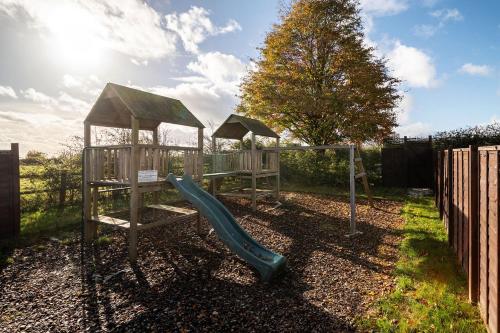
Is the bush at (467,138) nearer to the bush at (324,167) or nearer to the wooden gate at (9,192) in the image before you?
the bush at (324,167)

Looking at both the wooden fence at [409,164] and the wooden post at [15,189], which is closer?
the wooden post at [15,189]

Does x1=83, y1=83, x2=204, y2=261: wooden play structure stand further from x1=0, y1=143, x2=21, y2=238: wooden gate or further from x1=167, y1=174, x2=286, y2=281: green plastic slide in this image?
x1=0, y1=143, x2=21, y2=238: wooden gate

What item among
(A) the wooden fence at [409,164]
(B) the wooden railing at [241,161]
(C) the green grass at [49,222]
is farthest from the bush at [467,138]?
(C) the green grass at [49,222]

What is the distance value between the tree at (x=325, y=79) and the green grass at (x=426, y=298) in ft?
36.9

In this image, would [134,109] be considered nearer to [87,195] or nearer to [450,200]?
[87,195]

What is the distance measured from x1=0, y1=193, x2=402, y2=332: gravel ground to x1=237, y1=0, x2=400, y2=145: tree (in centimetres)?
1025

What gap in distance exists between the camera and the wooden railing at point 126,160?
20.7 ft

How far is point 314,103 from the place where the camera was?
1619 centimetres

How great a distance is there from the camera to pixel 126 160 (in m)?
6.23

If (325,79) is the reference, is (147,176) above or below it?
below

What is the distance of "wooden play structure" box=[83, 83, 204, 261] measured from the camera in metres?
6.04

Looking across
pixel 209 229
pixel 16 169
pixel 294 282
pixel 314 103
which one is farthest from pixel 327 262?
pixel 314 103

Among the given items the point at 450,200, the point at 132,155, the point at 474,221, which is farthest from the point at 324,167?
the point at 474,221

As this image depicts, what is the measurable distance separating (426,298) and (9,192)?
913 cm
